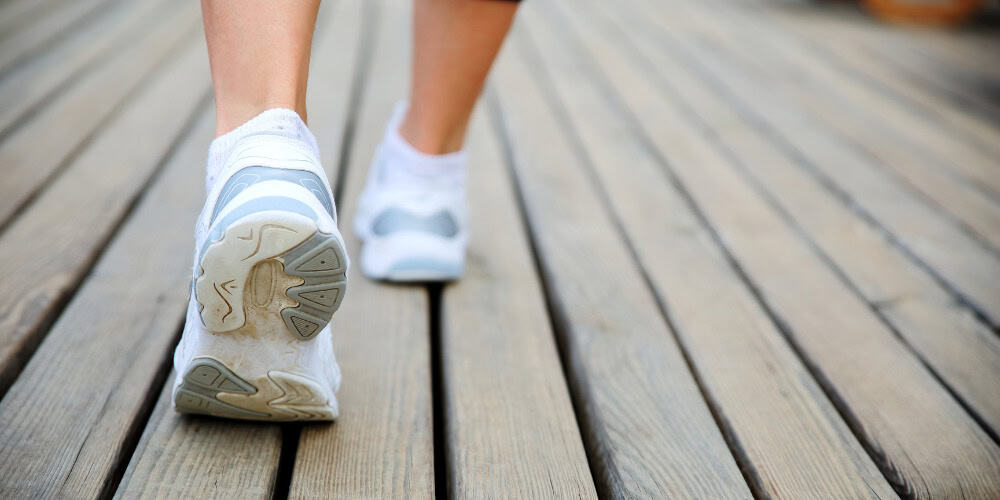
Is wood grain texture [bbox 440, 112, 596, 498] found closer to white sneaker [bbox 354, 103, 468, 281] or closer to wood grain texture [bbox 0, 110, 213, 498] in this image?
white sneaker [bbox 354, 103, 468, 281]

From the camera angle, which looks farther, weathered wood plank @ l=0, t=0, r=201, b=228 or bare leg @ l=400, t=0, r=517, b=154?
weathered wood plank @ l=0, t=0, r=201, b=228

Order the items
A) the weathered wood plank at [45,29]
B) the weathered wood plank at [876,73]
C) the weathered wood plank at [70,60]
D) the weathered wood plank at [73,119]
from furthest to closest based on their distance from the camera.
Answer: the weathered wood plank at [876,73]
the weathered wood plank at [45,29]
the weathered wood plank at [70,60]
the weathered wood plank at [73,119]

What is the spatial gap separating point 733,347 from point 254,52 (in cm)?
59

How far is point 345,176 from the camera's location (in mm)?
1221

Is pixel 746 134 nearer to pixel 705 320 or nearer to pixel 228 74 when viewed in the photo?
pixel 705 320

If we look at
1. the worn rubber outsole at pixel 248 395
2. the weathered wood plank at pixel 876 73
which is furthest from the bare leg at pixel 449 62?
the weathered wood plank at pixel 876 73

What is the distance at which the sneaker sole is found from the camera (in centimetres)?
54

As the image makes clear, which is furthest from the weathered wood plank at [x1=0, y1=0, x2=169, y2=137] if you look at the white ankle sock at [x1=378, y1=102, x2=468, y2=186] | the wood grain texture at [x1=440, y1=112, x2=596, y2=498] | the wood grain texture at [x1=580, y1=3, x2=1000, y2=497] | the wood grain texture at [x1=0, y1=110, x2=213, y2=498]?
the wood grain texture at [x1=580, y1=3, x2=1000, y2=497]

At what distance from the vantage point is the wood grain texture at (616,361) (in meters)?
0.69

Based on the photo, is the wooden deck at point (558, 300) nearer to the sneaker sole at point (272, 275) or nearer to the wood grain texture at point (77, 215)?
the wood grain texture at point (77, 215)

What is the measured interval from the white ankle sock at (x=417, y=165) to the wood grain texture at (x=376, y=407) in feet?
0.37

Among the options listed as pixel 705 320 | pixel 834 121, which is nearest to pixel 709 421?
pixel 705 320

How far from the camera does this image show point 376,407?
2.39ft

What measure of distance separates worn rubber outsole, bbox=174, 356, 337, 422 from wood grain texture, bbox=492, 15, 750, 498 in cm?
25
